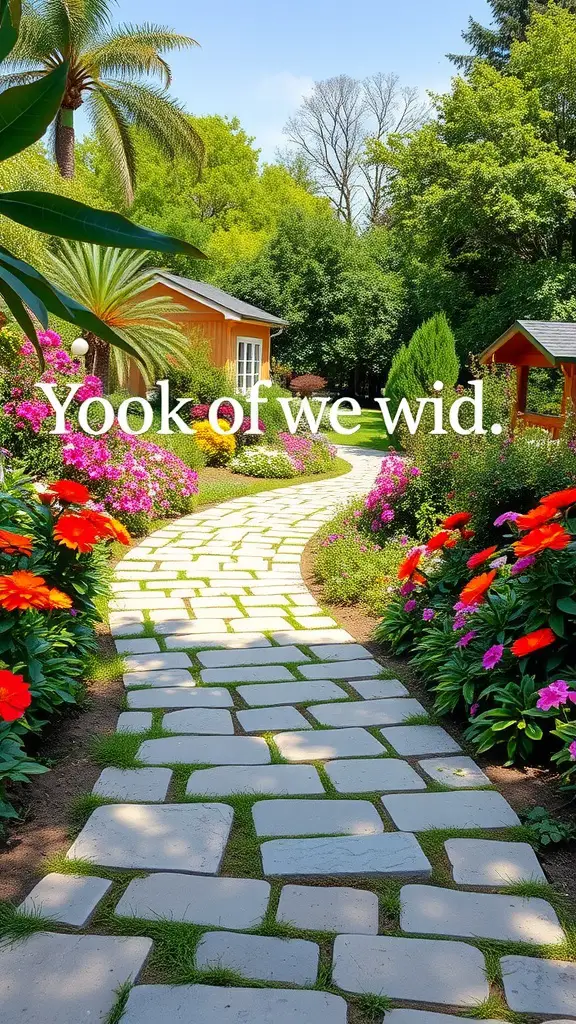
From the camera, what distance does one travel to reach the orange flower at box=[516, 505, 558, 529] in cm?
289

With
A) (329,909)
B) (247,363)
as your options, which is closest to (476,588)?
(329,909)

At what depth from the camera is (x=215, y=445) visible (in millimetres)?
12812

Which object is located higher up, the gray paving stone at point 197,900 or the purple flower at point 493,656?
the purple flower at point 493,656

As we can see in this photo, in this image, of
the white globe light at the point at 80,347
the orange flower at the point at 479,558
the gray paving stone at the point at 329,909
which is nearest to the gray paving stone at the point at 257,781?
the gray paving stone at the point at 329,909

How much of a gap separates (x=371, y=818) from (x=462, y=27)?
28.7m

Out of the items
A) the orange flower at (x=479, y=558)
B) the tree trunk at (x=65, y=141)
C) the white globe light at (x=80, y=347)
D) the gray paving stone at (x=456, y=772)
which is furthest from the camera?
the tree trunk at (x=65, y=141)

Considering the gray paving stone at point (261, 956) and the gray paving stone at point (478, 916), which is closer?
the gray paving stone at point (261, 956)

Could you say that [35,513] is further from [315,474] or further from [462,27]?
[462,27]

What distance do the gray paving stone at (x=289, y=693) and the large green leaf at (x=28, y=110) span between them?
262 centimetres

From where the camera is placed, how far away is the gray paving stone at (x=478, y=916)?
189cm

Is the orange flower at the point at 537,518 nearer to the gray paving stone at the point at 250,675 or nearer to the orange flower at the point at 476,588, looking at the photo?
the orange flower at the point at 476,588

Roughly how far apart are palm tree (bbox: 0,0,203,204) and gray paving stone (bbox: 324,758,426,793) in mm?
16144

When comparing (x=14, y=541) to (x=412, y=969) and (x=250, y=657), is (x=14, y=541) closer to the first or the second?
(x=250, y=657)

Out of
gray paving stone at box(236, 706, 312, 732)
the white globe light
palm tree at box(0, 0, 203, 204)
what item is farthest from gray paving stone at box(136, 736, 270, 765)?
palm tree at box(0, 0, 203, 204)
